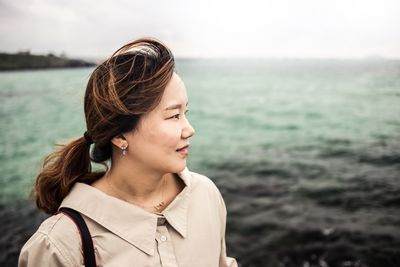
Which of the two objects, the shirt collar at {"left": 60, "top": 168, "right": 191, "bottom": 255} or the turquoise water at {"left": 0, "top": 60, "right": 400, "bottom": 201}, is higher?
the shirt collar at {"left": 60, "top": 168, "right": 191, "bottom": 255}

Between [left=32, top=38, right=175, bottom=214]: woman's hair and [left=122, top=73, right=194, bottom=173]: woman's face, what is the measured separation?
51 mm

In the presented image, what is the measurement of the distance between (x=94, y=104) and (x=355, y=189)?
701 centimetres

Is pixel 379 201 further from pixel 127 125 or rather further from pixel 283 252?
pixel 127 125

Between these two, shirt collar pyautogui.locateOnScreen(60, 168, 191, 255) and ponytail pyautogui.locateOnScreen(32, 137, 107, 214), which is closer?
shirt collar pyautogui.locateOnScreen(60, 168, 191, 255)

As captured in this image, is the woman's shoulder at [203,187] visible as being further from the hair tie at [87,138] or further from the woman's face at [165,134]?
the hair tie at [87,138]

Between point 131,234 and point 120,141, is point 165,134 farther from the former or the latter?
point 131,234

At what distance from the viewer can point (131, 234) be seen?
1887mm

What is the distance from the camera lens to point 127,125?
2047 millimetres

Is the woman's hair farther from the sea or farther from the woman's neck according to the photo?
the sea

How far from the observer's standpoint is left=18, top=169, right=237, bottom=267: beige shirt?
169cm

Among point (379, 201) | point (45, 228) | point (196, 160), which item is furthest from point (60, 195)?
point (196, 160)

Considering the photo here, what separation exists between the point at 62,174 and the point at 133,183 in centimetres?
44

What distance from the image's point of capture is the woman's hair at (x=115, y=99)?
1924 mm

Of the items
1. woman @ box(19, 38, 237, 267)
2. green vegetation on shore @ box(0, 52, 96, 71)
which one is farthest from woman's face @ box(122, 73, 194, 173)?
green vegetation on shore @ box(0, 52, 96, 71)
